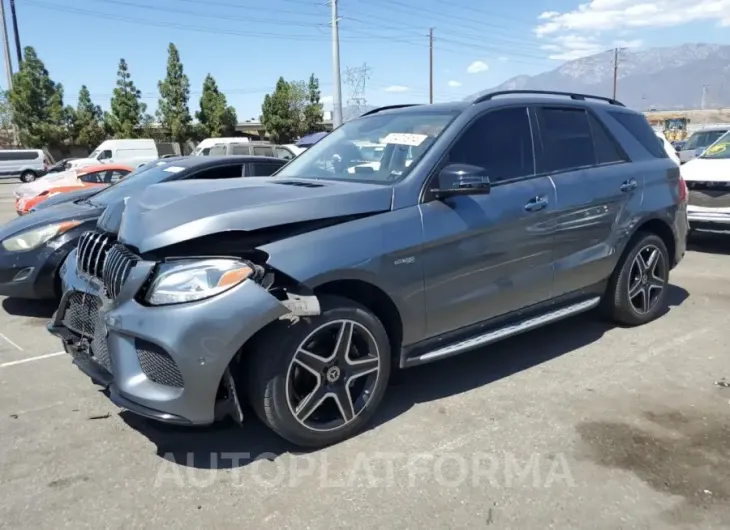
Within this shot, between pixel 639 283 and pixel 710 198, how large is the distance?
13.3ft

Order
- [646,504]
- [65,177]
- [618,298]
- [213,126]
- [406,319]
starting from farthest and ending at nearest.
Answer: [213,126], [65,177], [618,298], [406,319], [646,504]

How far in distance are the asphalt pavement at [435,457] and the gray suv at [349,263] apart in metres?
0.34

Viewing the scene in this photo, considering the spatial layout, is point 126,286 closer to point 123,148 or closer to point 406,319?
point 406,319

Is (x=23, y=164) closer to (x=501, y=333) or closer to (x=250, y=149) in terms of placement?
(x=250, y=149)

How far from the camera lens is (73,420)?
12.0 ft

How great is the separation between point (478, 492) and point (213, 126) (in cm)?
4949

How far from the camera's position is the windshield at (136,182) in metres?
6.38

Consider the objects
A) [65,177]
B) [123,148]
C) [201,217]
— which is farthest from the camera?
[123,148]

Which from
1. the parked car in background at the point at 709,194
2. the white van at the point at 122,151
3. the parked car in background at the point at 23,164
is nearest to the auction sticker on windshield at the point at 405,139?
the parked car in background at the point at 709,194

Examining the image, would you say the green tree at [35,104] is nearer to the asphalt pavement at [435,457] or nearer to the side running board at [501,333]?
the asphalt pavement at [435,457]

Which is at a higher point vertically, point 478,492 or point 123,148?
point 123,148

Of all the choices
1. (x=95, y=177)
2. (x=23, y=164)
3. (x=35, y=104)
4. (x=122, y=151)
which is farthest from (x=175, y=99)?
(x=95, y=177)

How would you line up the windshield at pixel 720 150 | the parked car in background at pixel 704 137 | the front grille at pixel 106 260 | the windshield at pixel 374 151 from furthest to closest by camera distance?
1. the parked car in background at pixel 704 137
2. the windshield at pixel 720 150
3. the windshield at pixel 374 151
4. the front grille at pixel 106 260

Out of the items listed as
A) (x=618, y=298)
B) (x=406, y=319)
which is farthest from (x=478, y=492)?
(x=618, y=298)
